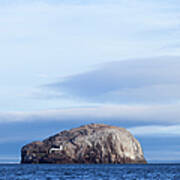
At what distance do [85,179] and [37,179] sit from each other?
9169mm

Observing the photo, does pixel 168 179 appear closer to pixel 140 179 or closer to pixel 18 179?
pixel 140 179

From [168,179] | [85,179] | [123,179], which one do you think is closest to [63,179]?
[85,179]

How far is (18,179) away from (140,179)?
916 inches

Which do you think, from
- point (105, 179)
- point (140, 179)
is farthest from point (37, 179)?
point (140, 179)

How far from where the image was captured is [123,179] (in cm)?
10338

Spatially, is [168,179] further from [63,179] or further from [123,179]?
[63,179]

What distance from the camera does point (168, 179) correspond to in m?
102

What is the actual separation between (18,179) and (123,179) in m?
20.3

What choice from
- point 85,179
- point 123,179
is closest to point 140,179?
point 123,179

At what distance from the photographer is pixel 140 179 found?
333 feet

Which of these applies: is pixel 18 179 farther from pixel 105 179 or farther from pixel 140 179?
pixel 140 179

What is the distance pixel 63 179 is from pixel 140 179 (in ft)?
48.5

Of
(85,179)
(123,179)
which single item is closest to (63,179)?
(85,179)

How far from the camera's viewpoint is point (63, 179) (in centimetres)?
9981
